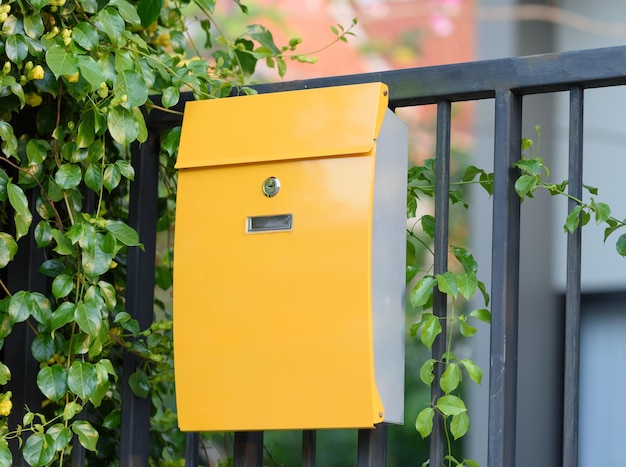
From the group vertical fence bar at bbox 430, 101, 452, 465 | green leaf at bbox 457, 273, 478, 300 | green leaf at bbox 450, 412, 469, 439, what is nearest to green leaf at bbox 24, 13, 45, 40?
vertical fence bar at bbox 430, 101, 452, 465

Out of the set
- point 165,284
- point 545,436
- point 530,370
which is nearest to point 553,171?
point 530,370

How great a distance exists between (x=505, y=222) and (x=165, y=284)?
0.84 metres

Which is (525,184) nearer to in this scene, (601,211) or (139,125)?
(601,211)

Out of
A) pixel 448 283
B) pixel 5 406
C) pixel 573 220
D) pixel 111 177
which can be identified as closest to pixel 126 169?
pixel 111 177

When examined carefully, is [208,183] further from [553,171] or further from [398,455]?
[398,455]

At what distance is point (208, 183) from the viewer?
1.35m

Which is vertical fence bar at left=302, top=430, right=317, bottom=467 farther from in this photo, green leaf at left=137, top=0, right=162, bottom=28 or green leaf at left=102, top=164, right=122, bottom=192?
green leaf at left=137, top=0, right=162, bottom=28

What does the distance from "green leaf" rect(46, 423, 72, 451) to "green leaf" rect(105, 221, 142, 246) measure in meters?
0.27

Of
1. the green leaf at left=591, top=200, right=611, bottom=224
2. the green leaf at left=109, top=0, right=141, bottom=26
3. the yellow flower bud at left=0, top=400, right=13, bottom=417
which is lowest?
the yellow flower bud at left=0, top=400, right=13, bottom=417

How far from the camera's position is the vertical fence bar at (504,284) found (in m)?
1.28

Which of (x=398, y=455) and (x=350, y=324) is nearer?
(x=350, y=324)

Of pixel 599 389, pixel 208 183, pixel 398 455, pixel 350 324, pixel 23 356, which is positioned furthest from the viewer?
pixel 398 455

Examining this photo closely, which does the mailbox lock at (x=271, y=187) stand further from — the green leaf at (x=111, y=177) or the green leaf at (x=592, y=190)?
the green leaf at (x=592, y=190)

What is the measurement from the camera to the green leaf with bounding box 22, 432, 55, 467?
1.35 metres
